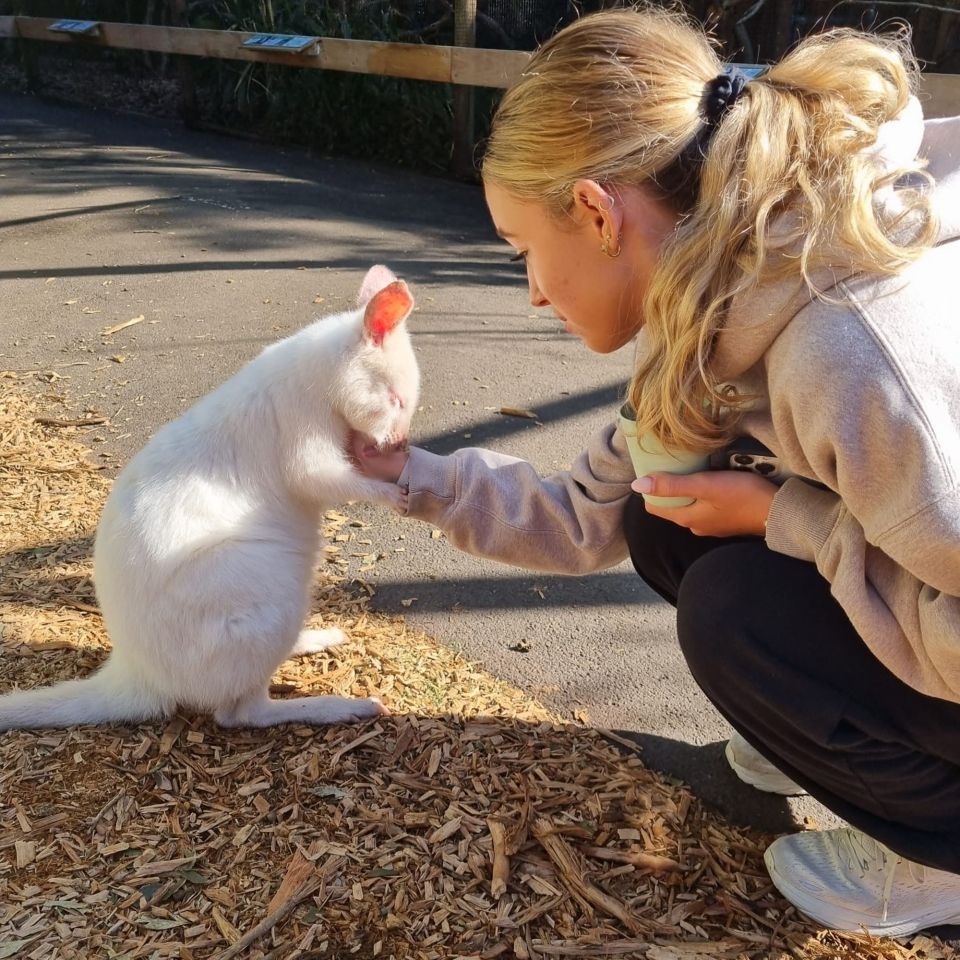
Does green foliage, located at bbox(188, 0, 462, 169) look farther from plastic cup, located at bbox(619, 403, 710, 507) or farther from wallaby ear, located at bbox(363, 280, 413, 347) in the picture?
plastic cup, located at bbox(619, 403, 710, 507)

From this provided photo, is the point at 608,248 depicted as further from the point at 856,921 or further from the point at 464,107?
the point at 464,107

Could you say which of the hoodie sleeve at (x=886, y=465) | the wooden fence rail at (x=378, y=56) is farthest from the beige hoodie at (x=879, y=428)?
the wooden fence rail at (x=378, y=56)

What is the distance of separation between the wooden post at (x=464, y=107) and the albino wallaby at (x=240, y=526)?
18.5ft

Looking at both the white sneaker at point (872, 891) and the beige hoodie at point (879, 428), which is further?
the white sneaker at point (872, 891)

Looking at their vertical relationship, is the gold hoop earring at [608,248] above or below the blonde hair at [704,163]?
below

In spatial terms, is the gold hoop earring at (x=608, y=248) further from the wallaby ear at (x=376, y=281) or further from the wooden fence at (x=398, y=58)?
the wooden fence at (x=398, y=58)

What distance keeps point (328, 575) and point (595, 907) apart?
4.51ft

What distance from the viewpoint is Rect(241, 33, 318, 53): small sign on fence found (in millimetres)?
8117

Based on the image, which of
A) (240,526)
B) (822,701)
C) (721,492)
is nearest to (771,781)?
(822,701)

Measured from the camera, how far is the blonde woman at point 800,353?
1271 millimetres

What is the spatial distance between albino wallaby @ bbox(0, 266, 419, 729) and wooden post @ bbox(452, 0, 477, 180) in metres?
5.63

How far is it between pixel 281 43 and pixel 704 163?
8.04 meters

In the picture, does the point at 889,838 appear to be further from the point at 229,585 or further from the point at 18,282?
the point at 18,282

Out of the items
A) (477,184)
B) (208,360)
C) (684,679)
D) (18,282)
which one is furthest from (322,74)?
(684,679)
